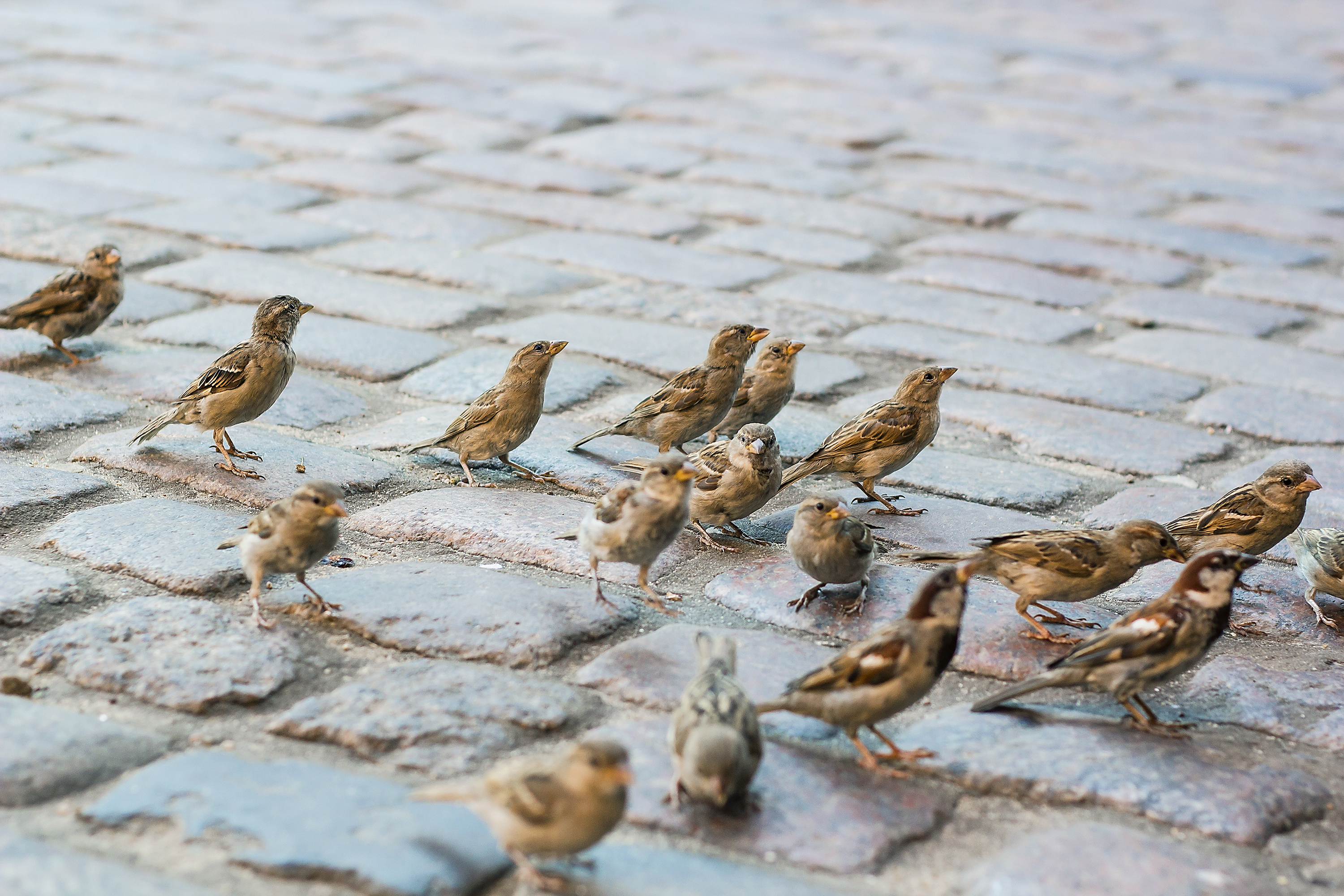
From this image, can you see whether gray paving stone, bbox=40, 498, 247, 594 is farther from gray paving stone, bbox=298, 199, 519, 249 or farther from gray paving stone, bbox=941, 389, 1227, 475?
gray paving stone, bbox=298, 199, 519, 249

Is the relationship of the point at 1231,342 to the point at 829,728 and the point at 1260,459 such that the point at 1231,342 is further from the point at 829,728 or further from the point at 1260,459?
the point at 829,728

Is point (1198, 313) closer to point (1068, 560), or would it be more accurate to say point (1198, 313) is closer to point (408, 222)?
point (1068, 560)

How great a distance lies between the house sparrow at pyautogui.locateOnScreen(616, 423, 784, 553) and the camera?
452cm

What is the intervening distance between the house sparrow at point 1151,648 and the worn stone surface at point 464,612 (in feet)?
3.71

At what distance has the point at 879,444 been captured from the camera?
480 centimetres

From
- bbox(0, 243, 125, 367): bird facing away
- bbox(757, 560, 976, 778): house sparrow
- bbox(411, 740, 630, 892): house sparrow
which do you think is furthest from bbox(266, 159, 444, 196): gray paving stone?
bbox(411, 740, 630, 892): house sparrow

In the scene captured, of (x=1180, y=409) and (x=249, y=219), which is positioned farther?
(x=249, y=219)

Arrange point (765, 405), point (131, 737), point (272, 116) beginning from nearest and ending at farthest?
point (131, 737) → point (765, 405) → point (272, 116)

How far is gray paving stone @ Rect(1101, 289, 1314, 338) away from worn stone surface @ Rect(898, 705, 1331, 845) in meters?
3.44

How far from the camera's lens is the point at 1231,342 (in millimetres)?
6180

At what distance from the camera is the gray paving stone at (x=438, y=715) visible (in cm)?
317

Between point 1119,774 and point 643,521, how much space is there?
58.9 inches

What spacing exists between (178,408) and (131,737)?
6.37ft

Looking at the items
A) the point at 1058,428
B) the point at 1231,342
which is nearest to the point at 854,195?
the point at 1231,342
